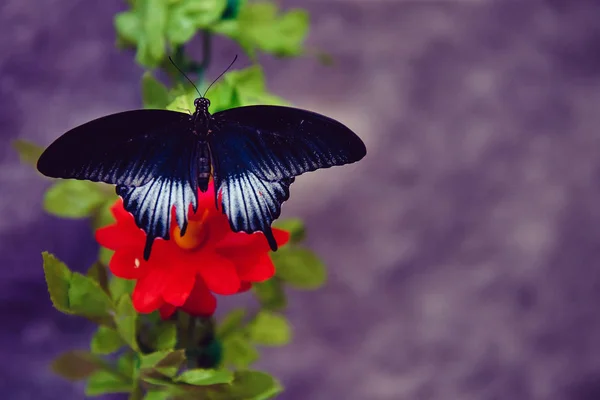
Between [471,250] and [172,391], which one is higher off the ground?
[471,250]

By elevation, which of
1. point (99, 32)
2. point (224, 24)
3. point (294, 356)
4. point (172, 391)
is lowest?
point (172, 391)

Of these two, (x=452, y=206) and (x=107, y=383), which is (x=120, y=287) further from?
(x=452, y=206)

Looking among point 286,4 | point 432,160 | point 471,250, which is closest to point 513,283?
point 471,250

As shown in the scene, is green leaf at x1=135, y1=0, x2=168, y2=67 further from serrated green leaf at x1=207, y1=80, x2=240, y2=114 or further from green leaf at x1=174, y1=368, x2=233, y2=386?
green leaf at x1=174, y1=368, x2=233, y2=386

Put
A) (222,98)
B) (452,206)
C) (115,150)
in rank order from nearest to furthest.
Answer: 1. (115,150)
2. (222,98)
3. (452,206)

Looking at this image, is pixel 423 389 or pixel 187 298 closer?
pixel 187 298

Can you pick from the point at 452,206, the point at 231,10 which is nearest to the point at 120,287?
the point at 231,10

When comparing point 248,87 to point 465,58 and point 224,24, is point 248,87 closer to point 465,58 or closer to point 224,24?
point 224,24
